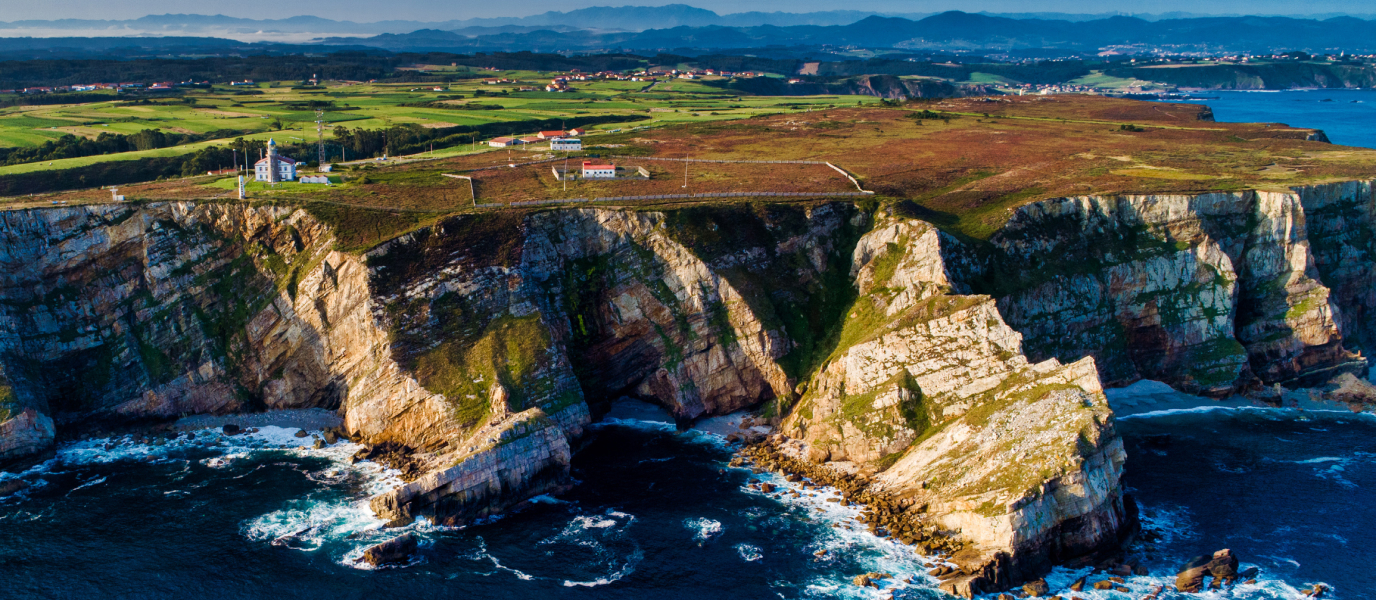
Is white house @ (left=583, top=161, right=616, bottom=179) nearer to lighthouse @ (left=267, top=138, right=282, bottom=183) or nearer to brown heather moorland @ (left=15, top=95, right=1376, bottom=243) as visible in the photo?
brown heather moorland @ (left=15, top=95, right=1376, bottom=243)

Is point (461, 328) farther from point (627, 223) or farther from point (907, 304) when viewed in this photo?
point (907, 304)

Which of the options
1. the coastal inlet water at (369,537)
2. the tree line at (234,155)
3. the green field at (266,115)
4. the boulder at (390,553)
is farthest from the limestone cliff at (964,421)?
the tree line at (234,155)

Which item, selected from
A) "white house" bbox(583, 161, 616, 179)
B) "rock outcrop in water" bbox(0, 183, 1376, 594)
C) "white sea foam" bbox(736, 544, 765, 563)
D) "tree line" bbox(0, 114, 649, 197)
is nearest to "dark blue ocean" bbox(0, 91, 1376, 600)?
"white sea foam" bbox(736, 544, 765, 563)

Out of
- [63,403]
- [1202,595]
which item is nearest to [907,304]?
[1202,595]

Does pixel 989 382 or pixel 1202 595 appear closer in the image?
pixel 1202 595

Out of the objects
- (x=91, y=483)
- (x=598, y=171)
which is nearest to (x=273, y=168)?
(x=598, y=171)

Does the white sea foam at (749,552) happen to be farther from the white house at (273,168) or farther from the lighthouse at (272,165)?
the white house at (273,168)
